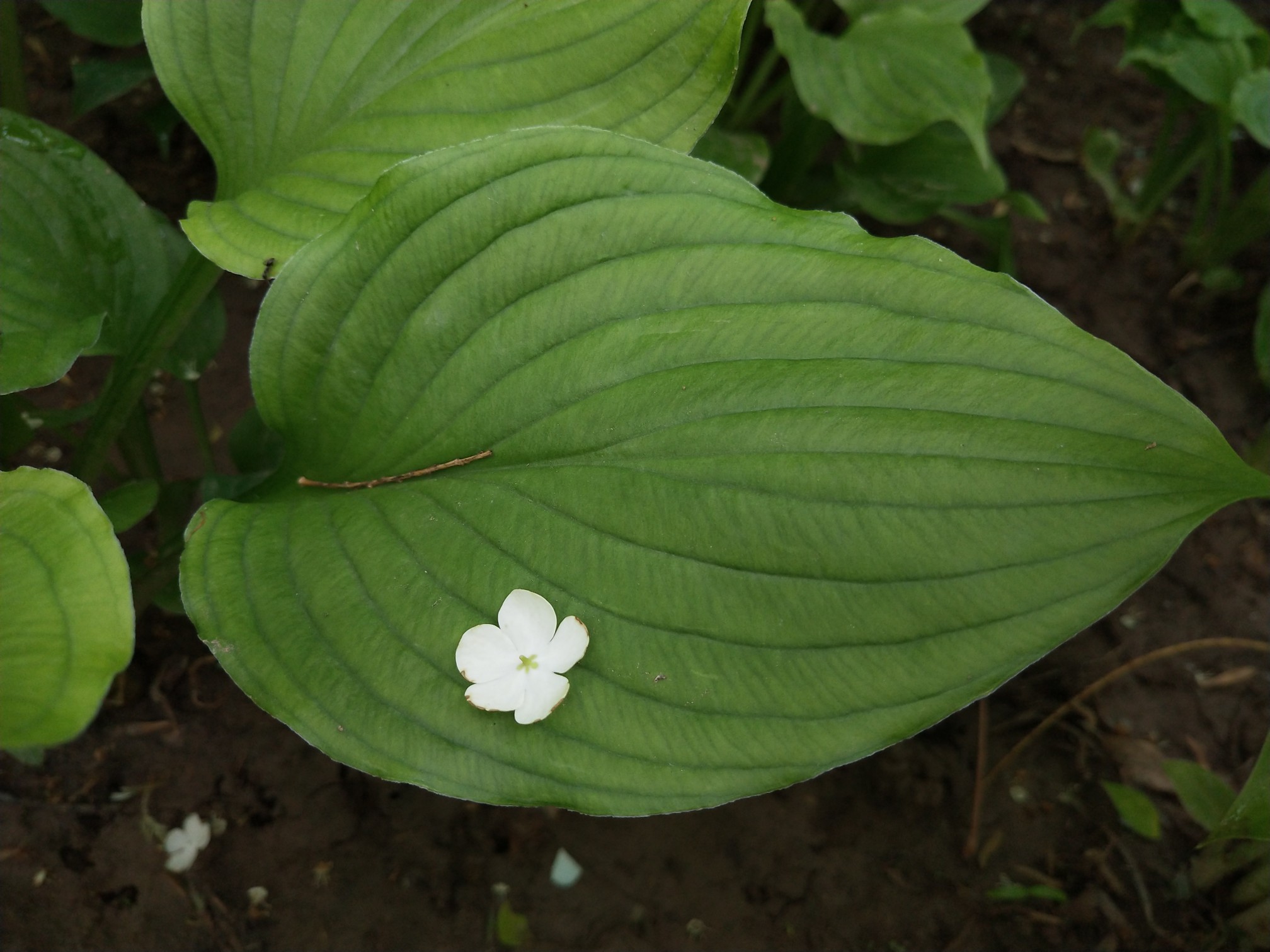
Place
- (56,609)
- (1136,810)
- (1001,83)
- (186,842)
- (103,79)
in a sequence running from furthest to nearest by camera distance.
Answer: (1001,83) → (103,79) → (1136,810) → (186,842) → (56,609)

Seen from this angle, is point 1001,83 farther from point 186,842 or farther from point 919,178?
point 186,842

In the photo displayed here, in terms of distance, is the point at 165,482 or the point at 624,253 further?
the point at 165,482

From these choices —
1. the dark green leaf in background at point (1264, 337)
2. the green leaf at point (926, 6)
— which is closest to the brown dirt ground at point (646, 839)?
the dark green leaf in background at point (1264, 337)

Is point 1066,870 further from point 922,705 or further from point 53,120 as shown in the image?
point 53,120

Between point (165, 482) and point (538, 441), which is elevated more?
point (538, 441)

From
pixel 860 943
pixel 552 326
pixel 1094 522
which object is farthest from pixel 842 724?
pixel 860 943

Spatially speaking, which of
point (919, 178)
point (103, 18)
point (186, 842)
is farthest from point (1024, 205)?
point (186, 842)

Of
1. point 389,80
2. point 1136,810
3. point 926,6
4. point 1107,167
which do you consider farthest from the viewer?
point 1107,167
